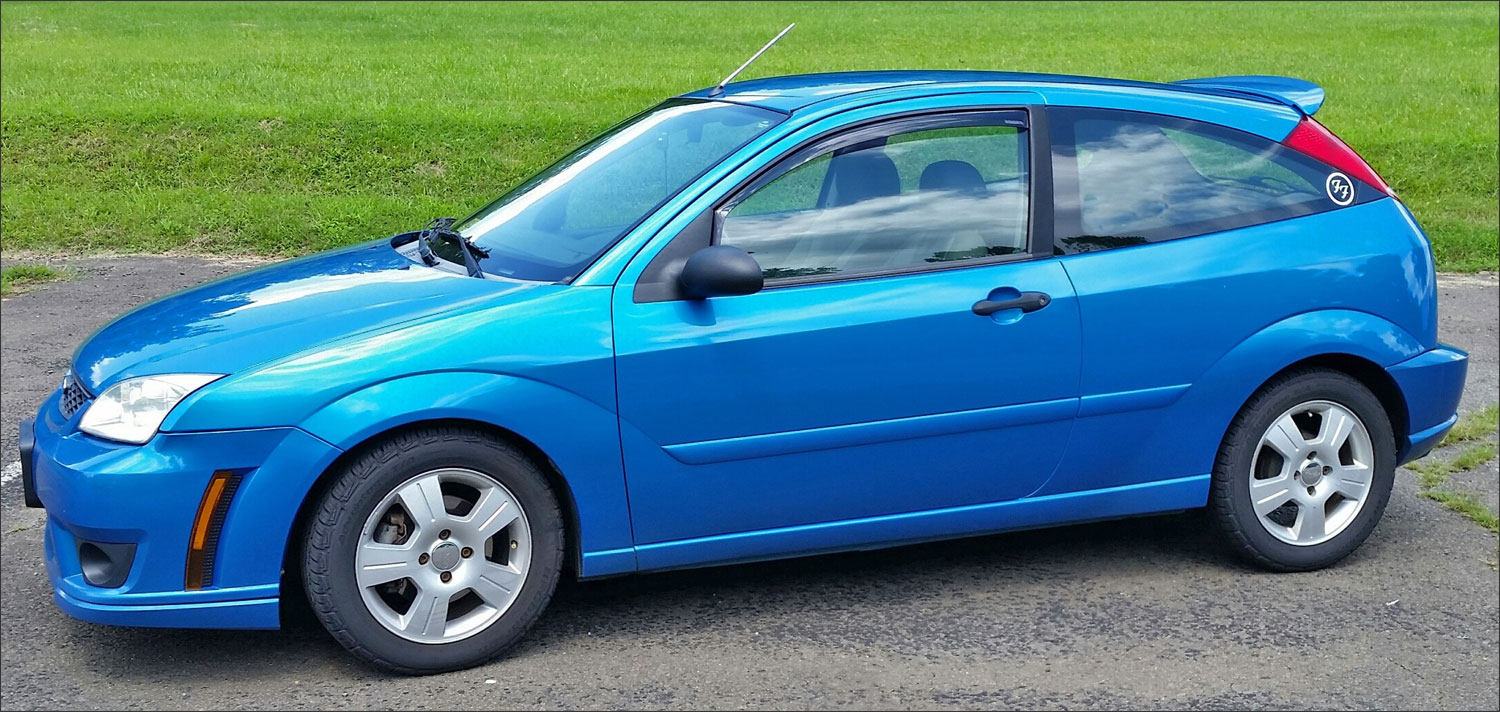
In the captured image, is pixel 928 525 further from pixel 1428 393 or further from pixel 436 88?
pixel 436 88

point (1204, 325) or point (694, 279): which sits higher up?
point (694, 279)

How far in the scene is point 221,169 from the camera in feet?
40.2

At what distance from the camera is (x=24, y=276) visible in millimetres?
9375

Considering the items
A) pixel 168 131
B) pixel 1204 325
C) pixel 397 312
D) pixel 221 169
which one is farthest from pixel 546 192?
pixel 168 131

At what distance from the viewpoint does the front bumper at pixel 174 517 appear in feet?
12.6

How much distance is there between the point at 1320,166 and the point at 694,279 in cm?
226

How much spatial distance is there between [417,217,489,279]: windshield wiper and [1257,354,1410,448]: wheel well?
252 centimetres

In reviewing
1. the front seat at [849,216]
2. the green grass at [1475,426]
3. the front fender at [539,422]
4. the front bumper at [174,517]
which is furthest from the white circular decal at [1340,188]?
the front bumper at [174,517]

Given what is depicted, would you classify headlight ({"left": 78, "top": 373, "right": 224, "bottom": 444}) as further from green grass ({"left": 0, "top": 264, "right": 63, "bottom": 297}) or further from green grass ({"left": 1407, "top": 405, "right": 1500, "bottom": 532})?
green grass ({"left": 0, "top": 264, "right": 63, "bottom": 297})

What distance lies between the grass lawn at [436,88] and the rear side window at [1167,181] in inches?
257

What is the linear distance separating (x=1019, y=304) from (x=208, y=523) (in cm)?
234

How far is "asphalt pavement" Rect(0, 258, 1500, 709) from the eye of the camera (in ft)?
13.2

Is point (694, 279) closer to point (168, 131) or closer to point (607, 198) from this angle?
point (607, 198)

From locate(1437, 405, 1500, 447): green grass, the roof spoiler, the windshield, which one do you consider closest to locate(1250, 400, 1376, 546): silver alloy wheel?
the roof spoiler
